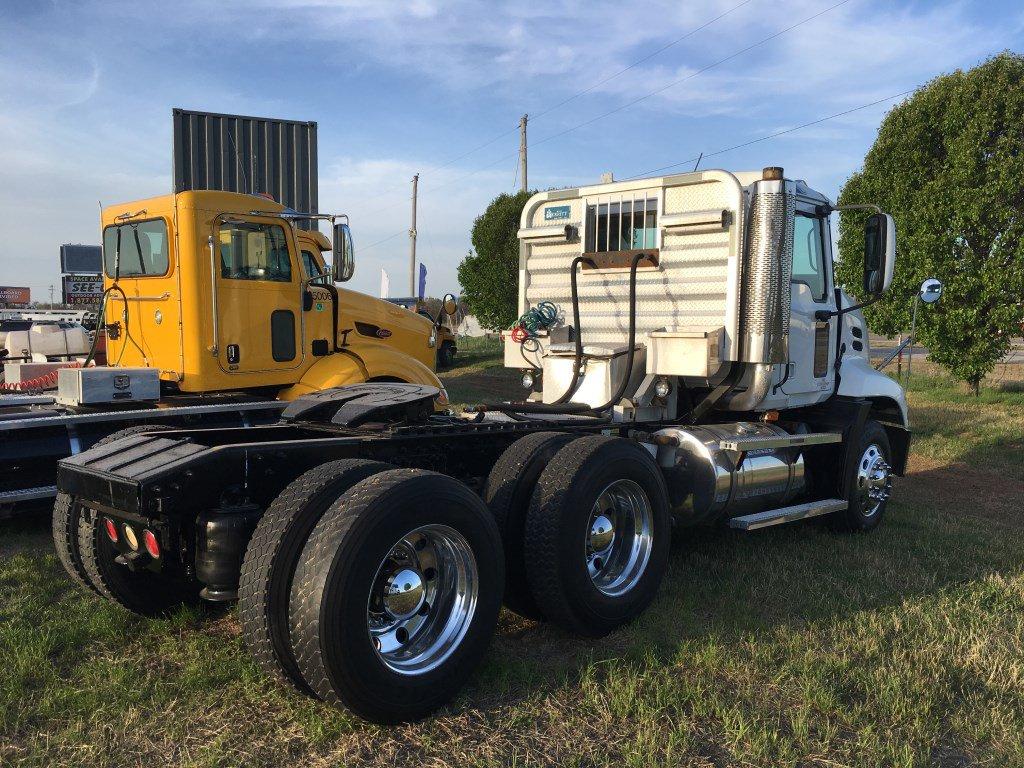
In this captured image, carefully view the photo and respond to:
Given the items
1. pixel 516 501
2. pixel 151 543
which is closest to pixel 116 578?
pixel 151 543

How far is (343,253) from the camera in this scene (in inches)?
302

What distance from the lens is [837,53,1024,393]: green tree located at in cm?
1422

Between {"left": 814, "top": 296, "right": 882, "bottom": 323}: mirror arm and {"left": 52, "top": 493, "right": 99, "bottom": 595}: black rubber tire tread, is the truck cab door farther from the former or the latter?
{"left": 52, "top": 493, "right": 99, "bottom": 595}: black rubber tire tread

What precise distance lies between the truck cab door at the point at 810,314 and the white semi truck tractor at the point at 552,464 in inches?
1.0

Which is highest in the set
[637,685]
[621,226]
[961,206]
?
[961,206]

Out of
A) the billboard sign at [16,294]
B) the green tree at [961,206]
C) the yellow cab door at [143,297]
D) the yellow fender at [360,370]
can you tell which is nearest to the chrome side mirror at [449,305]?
the yellow fender at [360,370]

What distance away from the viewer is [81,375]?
6.43 m

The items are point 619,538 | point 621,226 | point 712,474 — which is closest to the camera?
point 619,538

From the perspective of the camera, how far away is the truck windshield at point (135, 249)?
23.9ft

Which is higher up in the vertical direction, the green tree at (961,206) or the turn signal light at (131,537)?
the green tree at (961,206)

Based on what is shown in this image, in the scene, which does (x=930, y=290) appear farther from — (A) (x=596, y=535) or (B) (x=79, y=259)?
(B) (x=79, y=259)

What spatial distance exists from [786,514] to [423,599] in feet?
10.9

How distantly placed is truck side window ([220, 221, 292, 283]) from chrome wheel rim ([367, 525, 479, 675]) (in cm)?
449

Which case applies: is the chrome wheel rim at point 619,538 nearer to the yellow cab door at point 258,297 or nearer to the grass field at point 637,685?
the grass field at point 637,685
